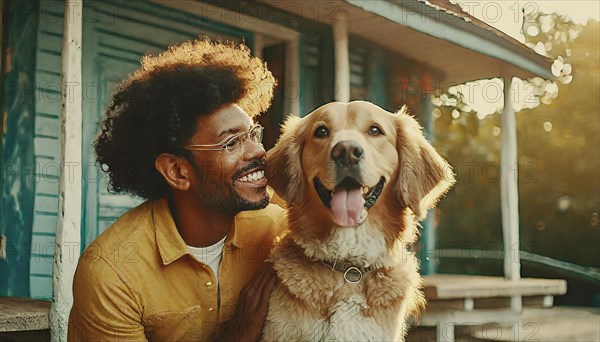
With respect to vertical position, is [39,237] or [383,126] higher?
[383,126]

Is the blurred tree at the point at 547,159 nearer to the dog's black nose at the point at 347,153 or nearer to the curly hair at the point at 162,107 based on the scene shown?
the curly hair at the point at 162,107

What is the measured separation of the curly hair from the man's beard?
0.59ft

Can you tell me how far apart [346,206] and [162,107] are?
991mm

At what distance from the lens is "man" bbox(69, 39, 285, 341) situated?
8.76ft

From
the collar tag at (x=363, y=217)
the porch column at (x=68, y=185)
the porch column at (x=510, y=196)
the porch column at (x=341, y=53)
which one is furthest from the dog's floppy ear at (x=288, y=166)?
the porch column at (x=510, y=196)

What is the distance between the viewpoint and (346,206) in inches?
97.9

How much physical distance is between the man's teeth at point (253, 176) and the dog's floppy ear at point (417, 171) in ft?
1.94

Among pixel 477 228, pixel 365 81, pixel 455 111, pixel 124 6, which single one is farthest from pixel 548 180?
pixel 124 6

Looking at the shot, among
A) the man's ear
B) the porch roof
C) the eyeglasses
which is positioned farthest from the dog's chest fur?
the porch roof

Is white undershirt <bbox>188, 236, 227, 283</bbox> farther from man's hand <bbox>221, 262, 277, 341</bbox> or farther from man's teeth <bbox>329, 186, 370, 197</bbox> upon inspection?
man's teeth <bbox>329, 186, 370, 197</bbox>

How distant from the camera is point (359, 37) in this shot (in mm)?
6938

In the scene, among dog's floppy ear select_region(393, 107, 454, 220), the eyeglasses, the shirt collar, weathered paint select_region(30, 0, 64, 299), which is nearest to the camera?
dog's floppy ear select_region(393, 107, 454, 220)

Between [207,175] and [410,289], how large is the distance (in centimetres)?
98

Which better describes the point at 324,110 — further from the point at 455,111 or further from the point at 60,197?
the point at 455,111
